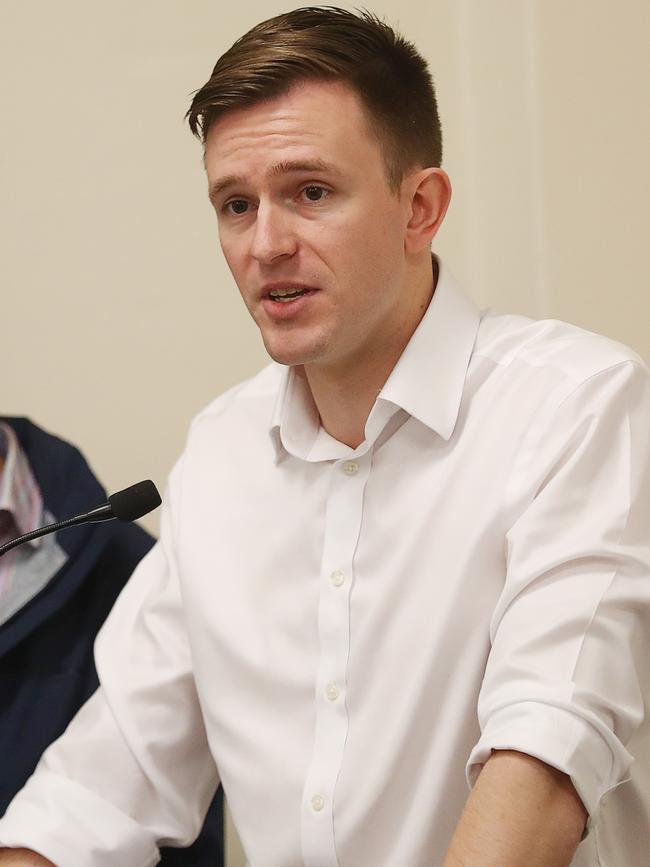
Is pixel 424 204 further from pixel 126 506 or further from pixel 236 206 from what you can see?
pixel 126 506

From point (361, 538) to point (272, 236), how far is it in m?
0.35

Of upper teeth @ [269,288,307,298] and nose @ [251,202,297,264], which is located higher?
nose @ [251,202,297,264]

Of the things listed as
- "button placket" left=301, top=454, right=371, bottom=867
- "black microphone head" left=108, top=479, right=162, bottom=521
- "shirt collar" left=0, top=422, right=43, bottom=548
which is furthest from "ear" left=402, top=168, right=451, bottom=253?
"shirt collar" left=0, top=422, right=43, bottom=548

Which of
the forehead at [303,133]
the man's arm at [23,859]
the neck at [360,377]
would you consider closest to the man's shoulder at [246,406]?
the neck at [360,377]

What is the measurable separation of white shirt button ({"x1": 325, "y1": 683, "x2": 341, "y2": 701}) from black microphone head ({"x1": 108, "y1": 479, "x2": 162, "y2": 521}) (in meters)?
0.29

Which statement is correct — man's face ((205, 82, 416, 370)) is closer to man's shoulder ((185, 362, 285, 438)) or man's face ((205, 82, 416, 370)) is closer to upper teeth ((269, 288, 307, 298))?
upper teeth ((269, 288, 307, 298))

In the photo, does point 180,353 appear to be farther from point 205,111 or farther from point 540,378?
point 540,378

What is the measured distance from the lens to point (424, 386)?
51.8 inches

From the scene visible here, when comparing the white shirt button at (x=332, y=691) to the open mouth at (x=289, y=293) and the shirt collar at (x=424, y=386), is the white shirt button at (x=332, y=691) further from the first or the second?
the open mouth at (x=289, y=293)

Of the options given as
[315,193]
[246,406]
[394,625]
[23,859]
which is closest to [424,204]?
[315,193]

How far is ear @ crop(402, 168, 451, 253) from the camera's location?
137cm

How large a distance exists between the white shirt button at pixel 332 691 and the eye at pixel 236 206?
1.79ft

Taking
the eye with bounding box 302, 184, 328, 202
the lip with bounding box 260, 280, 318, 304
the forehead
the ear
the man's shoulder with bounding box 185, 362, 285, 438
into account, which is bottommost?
the man's shoulder with bounding box 185, 362, 285, 438

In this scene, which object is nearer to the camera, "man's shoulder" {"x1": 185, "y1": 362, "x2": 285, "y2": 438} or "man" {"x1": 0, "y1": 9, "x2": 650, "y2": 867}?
"man" {"x1": 0, "y1": 9, "x2": 650, "y2": 867}
